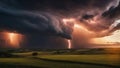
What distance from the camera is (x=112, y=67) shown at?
5531 cm

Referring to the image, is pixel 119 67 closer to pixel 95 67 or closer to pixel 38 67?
pixel 95 67

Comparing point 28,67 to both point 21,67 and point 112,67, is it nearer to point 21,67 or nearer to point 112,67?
point 21,67

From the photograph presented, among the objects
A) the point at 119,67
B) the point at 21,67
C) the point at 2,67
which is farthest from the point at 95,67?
the point at 2,67

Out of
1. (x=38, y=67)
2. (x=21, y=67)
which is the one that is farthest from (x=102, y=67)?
(x=21, y=67)

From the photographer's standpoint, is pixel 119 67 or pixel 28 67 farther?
pixel 28 67

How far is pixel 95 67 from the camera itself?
55156 millimetres

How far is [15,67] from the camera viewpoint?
57.8 metres

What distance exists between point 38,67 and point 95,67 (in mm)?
12083

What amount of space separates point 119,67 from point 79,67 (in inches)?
321

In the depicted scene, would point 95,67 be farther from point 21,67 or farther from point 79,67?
point 21,67

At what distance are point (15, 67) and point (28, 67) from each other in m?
2.80

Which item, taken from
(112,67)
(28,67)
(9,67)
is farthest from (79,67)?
(9,67)

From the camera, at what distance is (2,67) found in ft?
191

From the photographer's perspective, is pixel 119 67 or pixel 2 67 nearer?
pixel 119 67
